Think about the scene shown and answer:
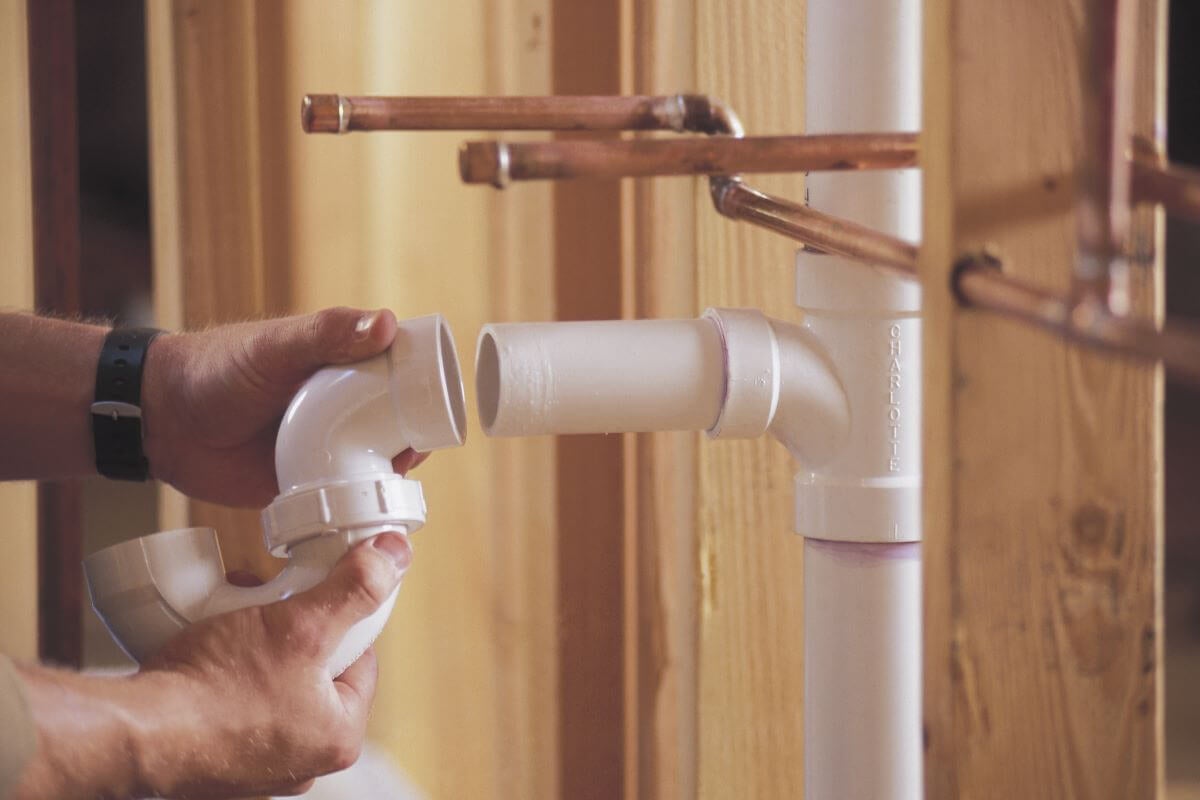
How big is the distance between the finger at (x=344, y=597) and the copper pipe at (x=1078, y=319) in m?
0.30

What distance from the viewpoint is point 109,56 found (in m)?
1.27

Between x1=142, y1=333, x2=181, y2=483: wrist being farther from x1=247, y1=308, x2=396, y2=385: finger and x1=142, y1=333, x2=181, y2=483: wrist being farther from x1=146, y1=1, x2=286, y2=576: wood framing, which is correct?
x1=146, y1=1, x2=286, y2=576: wood framing

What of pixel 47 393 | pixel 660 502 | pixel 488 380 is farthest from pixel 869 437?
pixel 47 393

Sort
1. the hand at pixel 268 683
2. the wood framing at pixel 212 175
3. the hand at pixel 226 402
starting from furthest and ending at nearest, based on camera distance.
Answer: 1. the wood framing at pixel 212 175
2. the hand at pixel 226 402
3. the hand at pixel 268 683

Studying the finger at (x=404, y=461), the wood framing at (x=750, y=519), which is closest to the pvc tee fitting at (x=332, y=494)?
the finger at (x=404, y=461)

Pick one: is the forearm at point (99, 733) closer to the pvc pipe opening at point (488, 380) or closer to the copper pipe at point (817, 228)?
the pvc pipe opening at point (488, 380)

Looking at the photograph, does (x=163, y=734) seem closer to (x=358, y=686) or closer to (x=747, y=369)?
(x=358, y=686)

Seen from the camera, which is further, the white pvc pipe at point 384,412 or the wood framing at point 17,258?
the wood framing at point 17,258

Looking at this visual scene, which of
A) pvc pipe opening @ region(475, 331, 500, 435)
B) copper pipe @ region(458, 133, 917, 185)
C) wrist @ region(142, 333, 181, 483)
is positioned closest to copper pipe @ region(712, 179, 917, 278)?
copper pipe @ region(458, 133, 917, 185)

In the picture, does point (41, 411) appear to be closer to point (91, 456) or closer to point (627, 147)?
point (91, 456)

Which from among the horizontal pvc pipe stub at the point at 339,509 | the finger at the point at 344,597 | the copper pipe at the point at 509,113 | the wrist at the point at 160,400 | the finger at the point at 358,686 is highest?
the copper pipe at the point at 509,113

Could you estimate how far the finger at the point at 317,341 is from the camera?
1.96ft

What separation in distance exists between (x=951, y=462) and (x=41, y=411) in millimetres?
613

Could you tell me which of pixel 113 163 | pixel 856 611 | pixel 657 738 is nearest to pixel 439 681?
pixel 657 738
